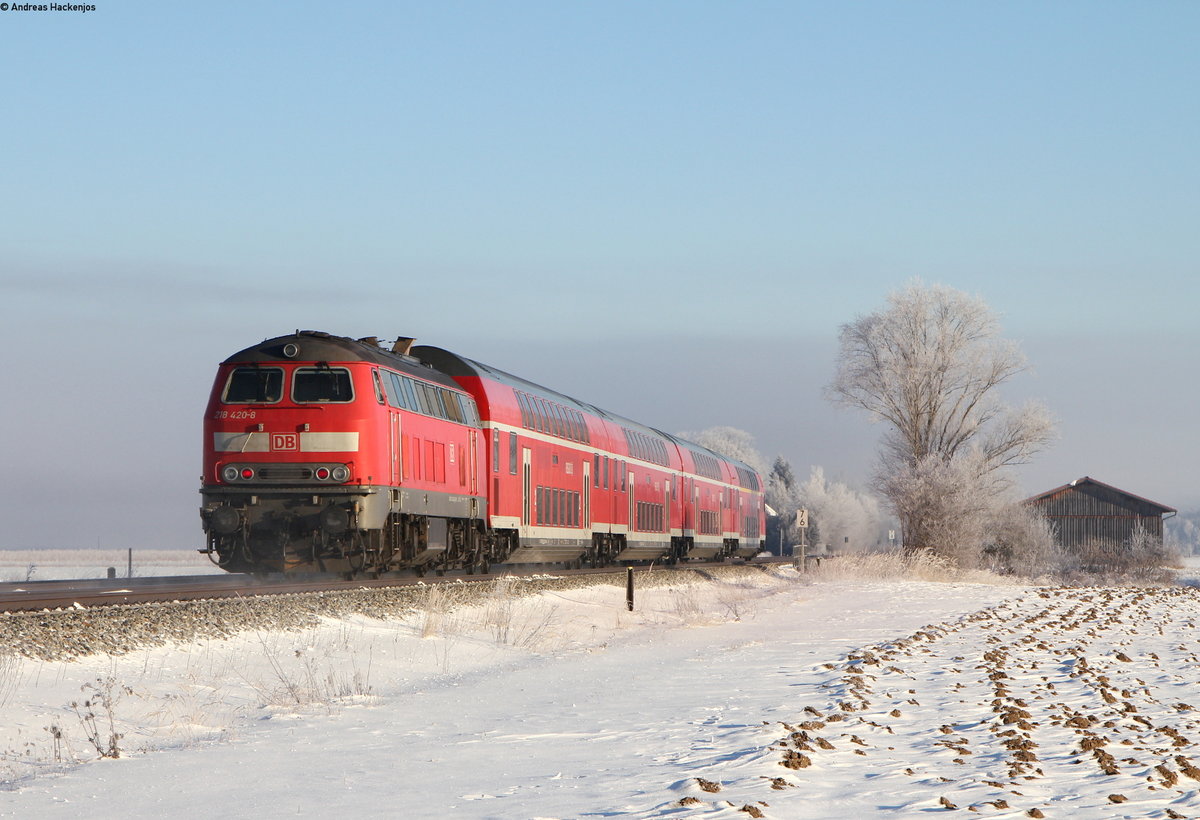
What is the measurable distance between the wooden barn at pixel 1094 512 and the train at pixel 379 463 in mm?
53092

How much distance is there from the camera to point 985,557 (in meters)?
57.1

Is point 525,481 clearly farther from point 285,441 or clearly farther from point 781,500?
point 781,500

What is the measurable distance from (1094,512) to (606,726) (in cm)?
7336

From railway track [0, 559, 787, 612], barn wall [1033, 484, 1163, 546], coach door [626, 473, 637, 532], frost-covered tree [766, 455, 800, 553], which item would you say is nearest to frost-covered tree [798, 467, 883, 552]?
frost-covered tree [766, 455, 800, 553]

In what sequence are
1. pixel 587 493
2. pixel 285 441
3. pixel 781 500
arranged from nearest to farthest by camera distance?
pixel 285 441 → pixel 587 493 → pixel 781 500

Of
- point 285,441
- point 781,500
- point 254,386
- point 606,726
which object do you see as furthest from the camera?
point 781,500

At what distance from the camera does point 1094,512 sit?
77250 mm

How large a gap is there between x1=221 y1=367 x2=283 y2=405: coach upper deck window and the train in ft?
0.07

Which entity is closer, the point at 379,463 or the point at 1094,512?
the point at 379,463

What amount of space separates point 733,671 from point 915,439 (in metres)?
41.0

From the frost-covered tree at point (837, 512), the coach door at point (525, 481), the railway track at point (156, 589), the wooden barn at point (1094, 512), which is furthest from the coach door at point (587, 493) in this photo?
the frost-covered tree at point (837, 512)

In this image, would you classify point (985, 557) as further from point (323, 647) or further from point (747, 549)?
point (323, 647)

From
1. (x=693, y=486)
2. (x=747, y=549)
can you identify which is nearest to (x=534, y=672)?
(x=693, y=486)

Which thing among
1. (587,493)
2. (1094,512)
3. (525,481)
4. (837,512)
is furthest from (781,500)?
(525,481)
